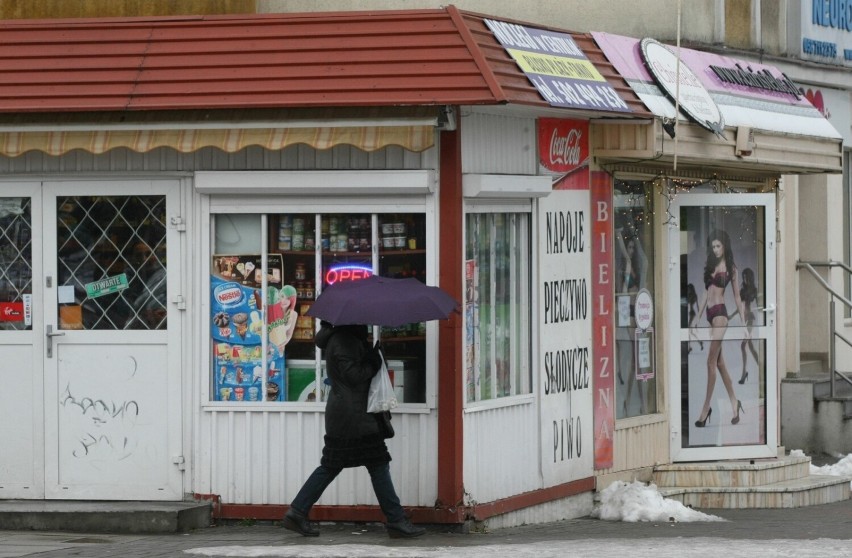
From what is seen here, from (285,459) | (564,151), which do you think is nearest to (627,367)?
(564,151)

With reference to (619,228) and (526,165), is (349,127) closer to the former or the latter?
(526,165)

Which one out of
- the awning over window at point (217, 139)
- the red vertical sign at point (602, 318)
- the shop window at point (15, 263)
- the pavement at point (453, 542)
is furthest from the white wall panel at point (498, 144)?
the shop window at point (15, 263)

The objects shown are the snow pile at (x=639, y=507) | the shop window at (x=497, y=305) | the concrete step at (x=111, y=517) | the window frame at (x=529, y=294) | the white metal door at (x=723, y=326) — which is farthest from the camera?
the white metal door at (x=723, y=326)

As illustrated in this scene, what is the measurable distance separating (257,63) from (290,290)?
5.20ft

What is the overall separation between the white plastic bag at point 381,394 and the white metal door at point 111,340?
1612mm

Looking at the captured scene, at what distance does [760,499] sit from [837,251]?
17.2ft

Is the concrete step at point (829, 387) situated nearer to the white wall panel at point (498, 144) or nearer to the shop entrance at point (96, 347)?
the white wall panel at point (498, 144)

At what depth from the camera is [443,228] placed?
10.3m

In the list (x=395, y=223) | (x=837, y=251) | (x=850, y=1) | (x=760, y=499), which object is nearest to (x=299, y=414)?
(x=395, y=223)

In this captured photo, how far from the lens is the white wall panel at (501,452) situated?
10.5m

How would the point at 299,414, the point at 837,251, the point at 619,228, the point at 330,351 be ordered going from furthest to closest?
the point at 837,251
the point at 619,228
the point at 299,414
the point at 330,351

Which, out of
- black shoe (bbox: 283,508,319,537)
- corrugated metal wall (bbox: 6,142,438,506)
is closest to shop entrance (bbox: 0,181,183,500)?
corrugated metal wall (bbox: 6,142,438,506)

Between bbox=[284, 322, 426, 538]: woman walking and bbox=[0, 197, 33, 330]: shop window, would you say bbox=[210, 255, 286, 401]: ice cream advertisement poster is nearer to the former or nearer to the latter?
bbox=[284, 322, 426, 538]: woman walking

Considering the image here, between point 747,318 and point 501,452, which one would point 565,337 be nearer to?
point 501,452
